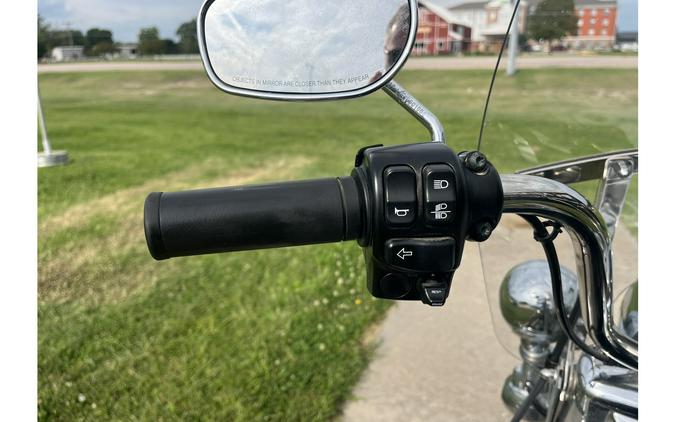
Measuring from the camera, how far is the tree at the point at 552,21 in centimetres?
103

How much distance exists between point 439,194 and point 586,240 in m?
0.34

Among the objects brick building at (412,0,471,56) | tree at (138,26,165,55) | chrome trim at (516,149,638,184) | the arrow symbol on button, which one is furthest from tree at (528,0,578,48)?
tree at (138,26,165,55)

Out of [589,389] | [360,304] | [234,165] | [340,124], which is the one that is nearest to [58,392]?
[360,304]

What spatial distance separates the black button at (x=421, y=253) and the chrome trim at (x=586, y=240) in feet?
0.42

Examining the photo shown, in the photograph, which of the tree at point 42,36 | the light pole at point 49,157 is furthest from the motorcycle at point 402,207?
the tree at point 42,36

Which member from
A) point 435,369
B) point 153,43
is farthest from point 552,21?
point 153,43

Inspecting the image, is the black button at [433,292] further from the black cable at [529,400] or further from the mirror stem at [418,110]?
the black cable at [529,400]

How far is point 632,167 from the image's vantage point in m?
1.06

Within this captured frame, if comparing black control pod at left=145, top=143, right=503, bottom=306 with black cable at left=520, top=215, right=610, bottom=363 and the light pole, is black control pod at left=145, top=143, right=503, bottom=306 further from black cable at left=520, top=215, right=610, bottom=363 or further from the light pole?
the light pole

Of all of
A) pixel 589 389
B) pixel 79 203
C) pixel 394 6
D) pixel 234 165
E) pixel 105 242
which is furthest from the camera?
pixel 234 165

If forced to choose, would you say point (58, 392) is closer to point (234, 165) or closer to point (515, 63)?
point (515, 63)

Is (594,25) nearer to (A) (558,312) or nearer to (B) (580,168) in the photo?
(B) (580,168)

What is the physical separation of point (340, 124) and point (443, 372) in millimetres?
6930

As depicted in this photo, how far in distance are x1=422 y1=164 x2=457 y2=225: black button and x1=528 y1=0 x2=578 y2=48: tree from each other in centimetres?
62
